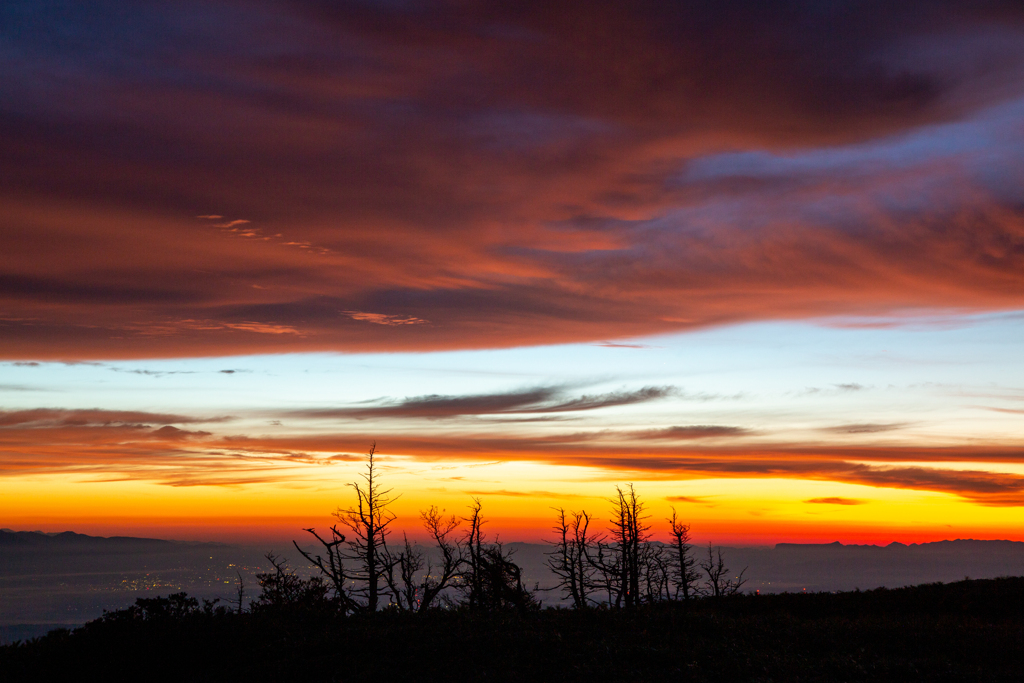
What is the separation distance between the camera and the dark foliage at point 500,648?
13805 millimetres

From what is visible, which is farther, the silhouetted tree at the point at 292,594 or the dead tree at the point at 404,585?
the dead tree at the point at 404,585

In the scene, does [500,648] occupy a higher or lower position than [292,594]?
higher

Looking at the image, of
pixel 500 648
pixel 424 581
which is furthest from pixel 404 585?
pixel 500 648

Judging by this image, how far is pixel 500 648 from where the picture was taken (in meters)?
15.1

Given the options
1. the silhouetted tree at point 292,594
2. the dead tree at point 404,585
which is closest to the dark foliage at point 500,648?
the silhouetted tree at point 292,594

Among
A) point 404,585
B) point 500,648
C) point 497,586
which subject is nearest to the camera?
point 500,648

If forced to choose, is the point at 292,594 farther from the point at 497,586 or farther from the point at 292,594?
the point at 497,586

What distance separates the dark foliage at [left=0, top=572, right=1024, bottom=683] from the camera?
13.8 meters

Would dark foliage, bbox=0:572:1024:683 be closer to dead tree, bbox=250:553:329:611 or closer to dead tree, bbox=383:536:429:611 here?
dead tree, bbox=250:553:329:611

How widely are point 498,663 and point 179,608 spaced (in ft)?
30.2

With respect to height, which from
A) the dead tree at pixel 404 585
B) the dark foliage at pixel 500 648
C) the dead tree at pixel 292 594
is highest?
the dark foliage at pixel 500 648

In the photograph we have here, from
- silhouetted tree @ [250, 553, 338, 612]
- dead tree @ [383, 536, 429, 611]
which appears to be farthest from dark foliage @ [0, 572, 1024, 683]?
dead tree @ [383, 536, 429, 611]

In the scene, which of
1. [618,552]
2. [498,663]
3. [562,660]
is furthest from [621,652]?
[618,552]

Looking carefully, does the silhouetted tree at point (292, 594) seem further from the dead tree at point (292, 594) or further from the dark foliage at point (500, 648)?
the dark foliage at point (500, 648)
